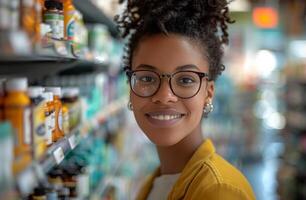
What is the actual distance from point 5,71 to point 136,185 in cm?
392

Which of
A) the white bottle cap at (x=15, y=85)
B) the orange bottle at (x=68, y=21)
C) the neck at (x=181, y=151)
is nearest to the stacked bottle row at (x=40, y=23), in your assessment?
the orange bottle at (x=68, y=21)

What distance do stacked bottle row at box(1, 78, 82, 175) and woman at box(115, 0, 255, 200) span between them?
33 cm

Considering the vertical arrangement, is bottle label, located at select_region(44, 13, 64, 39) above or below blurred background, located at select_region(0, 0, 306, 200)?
above

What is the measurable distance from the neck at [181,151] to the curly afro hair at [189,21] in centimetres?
Answer: 26

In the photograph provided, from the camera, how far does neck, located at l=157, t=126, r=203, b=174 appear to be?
197cm

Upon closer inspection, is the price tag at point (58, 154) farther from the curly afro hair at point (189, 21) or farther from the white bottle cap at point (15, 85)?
the curly afro hair at point (189, 21)

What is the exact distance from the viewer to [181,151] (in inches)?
78.1

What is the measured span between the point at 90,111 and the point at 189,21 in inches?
52.1

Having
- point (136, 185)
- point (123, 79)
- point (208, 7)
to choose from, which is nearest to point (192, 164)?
point (208, 7)

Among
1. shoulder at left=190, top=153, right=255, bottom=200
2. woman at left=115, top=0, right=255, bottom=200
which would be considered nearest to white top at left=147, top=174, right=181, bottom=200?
woman at left=115, top=0, right=255, bottom=200

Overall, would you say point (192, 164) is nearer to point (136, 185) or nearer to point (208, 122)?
point (136, 185)

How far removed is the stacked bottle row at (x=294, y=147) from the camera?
6105mm

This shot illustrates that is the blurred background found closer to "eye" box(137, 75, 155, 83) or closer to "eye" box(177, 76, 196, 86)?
"eye" box(137, 75, 155, 83)

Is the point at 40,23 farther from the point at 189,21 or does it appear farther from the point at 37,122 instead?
the point at 189,21
